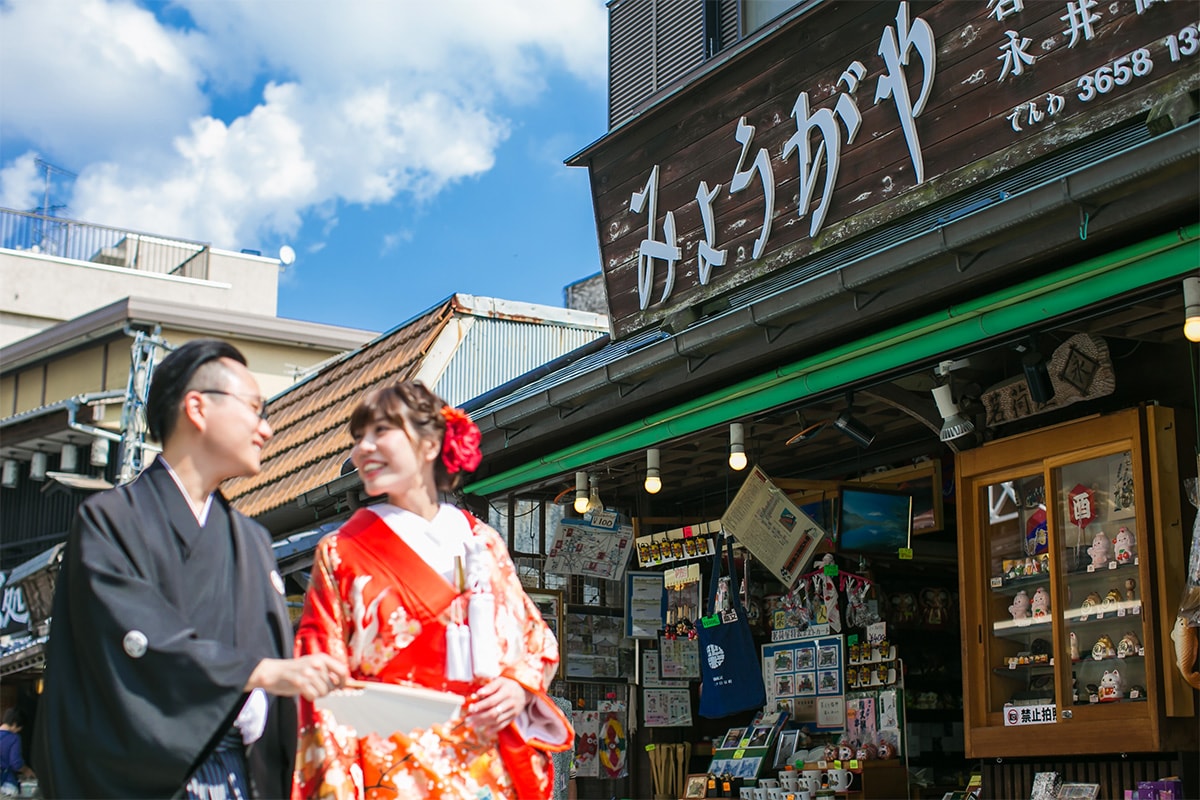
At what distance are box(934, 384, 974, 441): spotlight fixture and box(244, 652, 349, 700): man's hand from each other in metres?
5.17

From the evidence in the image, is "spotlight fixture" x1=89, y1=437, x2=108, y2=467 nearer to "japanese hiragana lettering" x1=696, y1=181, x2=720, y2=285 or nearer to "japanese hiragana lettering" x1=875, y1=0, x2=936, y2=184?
"japanese hiragana lettering" x1=696, y1=181, x2=720, y2=285

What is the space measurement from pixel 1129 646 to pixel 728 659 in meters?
4.34

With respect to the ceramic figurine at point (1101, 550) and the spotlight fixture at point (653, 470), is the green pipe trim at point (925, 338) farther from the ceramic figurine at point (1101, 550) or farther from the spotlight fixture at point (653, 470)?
the ceramic figurine at point (1101, 550)

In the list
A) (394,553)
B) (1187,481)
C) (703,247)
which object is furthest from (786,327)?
(394,553)

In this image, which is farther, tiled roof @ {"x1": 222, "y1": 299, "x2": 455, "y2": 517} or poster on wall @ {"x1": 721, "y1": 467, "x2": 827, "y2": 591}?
tiled roof @ {"x1": 222, "y1": 299, "x2": 455, "y2": 517}

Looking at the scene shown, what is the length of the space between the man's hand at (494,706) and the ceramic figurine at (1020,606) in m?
5.22

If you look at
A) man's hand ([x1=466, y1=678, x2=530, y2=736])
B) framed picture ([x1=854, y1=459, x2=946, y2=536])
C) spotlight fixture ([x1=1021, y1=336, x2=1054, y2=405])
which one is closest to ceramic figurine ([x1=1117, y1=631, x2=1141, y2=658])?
spotlight fixture ([x1=1021, y1=336, x2=1054, y2=405])

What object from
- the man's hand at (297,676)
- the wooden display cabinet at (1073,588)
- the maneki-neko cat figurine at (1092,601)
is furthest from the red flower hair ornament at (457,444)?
the maneki-neko cat figurine at (1092,601)

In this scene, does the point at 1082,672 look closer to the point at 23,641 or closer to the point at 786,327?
the point at 786,327

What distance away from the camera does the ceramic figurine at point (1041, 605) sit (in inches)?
319

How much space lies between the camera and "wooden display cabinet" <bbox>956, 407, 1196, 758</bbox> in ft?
24.0

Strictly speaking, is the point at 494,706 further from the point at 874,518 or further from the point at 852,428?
the point at 874,518

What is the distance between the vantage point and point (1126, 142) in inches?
237

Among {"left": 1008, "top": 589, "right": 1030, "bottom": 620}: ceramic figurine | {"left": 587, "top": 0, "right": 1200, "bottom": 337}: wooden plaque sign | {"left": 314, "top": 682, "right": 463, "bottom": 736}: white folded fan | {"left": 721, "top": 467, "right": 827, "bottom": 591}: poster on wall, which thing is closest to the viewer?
{"left": 314, "top": 682, "right": 463, "bottom": 736}: white folded fan
